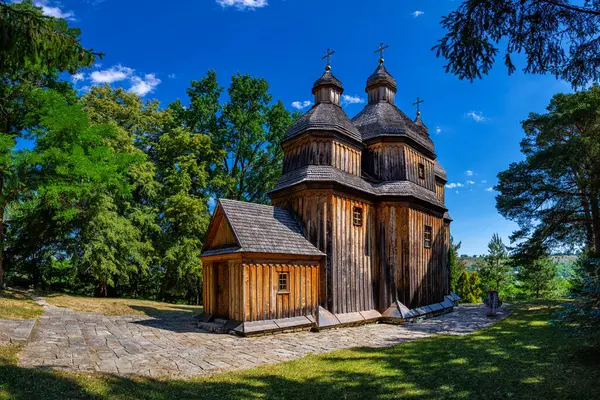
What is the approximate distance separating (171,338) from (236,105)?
21968 mm

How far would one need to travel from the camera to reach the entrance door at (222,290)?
13.4 meters

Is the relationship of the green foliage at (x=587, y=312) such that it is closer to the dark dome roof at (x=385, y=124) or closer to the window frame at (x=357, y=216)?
the window frame at (x=357, y=216)

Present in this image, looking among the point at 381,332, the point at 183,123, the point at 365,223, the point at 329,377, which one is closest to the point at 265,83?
the point at 183,123

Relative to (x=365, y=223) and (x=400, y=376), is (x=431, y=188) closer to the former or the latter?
(x=365, y=223)

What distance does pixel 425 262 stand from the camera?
59.0 feet

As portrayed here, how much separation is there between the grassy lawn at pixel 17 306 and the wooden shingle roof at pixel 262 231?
671 centimetres

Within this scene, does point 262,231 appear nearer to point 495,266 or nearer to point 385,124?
point 385,124

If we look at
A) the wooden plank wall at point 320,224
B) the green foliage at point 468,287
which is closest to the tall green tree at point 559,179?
the wooden plank wall at point 320,224

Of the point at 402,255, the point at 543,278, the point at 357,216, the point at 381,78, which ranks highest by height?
the point at 381,78

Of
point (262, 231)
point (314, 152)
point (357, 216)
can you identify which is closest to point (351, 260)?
point (357, 216)

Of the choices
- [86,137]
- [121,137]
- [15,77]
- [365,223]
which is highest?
[15,77]

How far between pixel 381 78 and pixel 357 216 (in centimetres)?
842

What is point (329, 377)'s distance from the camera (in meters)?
7.05

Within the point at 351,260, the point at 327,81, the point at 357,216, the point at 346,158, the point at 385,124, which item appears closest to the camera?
the point at 351,260
